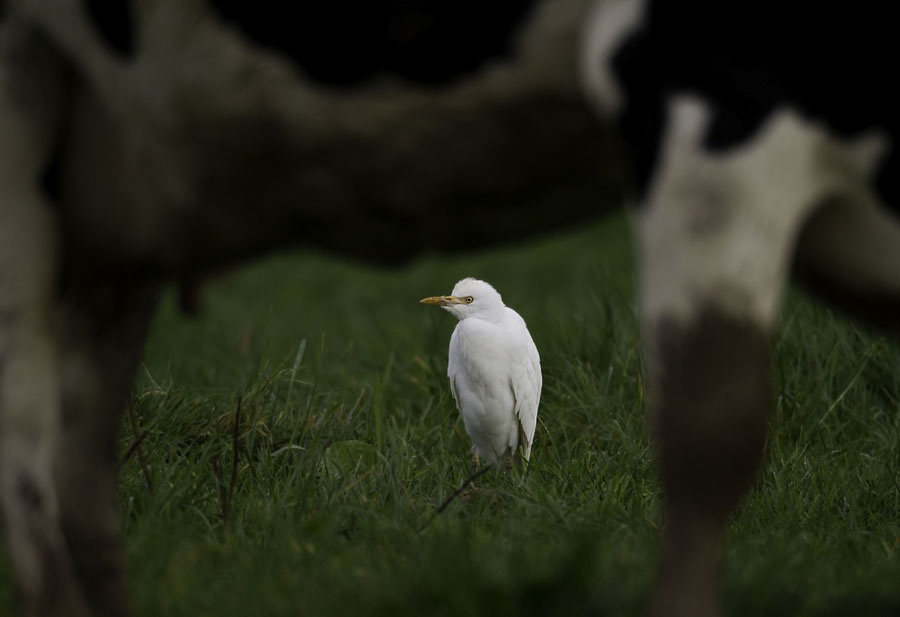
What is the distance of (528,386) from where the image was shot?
16.0 feet

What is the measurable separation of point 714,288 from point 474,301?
3284mm

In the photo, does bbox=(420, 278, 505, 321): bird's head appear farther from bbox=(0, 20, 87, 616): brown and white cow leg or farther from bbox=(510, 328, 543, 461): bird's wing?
bbox=(0, 20, 87, 616): brown and white cow leg

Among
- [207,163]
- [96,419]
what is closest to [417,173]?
[207,163]

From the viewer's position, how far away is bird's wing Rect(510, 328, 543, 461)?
485 cm

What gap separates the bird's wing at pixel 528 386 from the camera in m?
4.85

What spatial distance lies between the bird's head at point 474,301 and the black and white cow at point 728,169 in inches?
124

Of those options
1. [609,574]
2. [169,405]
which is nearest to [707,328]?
[609,574]

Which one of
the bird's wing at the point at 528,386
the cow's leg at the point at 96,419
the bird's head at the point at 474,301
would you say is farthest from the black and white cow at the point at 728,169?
the bird's head at the point at 474,301

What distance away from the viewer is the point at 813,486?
3854mm

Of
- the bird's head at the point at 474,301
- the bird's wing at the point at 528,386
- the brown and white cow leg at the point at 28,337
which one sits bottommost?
the bird's wing at the point at 528,386

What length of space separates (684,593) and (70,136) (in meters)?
1.48

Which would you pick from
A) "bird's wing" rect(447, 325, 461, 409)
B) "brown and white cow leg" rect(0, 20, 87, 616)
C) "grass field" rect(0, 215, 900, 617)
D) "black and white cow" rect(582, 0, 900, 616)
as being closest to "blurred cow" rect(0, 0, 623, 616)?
"brown and white cow leg" rect(0, 20, 87, 616)

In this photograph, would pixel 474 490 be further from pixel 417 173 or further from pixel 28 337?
pixel 417 173

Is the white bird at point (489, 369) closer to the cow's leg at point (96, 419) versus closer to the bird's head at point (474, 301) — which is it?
the bird's head at point (474, 301)
